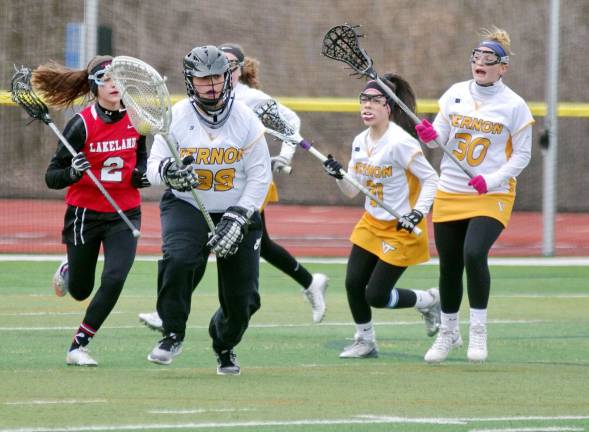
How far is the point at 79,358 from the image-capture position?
26.2 ft

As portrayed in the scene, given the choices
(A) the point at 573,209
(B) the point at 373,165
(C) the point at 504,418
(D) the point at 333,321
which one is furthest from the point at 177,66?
(C) the point at 504,418

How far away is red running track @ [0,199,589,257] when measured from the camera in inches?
648

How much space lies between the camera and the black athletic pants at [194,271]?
7.36 meters

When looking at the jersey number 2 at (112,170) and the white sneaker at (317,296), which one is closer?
the jersey number 2 at (112,170)

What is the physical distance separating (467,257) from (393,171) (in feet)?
2.58

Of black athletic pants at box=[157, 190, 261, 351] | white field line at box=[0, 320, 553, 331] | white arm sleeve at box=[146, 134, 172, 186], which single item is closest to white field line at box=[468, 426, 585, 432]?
black athletic pants at box=[157, 190, 261, 351]

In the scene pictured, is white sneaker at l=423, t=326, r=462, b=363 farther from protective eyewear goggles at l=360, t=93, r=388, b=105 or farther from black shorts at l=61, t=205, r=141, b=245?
black shorts at l=61, t=205, r=141, b=245

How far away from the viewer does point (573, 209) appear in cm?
2189

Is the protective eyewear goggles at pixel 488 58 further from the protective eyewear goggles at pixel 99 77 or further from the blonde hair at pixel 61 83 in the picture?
the blonde hair at pixel 61 83

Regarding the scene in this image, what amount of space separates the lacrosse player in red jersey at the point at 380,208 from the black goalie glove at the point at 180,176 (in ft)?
5.47

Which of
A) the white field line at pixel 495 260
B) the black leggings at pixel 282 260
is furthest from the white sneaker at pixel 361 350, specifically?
the white field line at pixel 495 260

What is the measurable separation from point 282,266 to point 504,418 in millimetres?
4336

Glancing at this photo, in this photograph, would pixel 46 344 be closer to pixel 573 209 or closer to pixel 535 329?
pixel 535 329

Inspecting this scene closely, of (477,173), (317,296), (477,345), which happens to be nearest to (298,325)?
(317,296)
